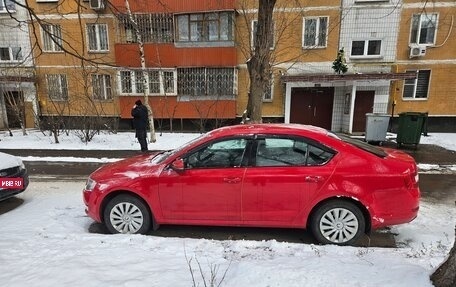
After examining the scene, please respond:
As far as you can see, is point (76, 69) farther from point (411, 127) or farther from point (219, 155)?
point (411, 127)

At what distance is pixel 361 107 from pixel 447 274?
50.1 feet

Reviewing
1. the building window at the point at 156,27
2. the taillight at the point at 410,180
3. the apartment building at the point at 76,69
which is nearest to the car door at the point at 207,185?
the taillight at the point at 410,180

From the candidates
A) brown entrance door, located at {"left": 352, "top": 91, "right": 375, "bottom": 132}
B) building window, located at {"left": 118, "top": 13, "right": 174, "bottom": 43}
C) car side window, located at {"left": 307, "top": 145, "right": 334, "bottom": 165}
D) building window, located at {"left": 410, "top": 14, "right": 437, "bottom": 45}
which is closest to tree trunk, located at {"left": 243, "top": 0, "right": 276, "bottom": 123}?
car side window, located at {"left": 307, "top": 145, "right": 334, "bottom": 165}

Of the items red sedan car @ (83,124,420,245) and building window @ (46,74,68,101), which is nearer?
red sedan car @ (83,124,420,245)

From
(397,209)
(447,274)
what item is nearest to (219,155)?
(397,209)

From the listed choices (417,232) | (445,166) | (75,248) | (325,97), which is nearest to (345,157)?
(417,232)

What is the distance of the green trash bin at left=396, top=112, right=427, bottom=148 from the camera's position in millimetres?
10467

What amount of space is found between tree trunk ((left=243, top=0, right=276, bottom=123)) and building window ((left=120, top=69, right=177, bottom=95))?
29.2ft

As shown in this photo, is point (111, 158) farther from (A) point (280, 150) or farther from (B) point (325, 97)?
(B) point (325, 97)

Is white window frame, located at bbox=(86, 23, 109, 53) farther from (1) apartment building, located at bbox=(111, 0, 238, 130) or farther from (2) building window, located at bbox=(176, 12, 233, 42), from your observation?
(2) building window, located at bbox=(176, 12, 233, 42)

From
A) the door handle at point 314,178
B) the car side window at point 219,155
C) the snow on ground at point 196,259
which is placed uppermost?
the car side window at point 219,155

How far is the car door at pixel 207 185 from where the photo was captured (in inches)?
159

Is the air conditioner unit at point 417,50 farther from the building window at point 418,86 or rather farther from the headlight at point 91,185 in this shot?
the headlight at point 91,185

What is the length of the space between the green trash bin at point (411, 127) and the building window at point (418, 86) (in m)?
6.24
